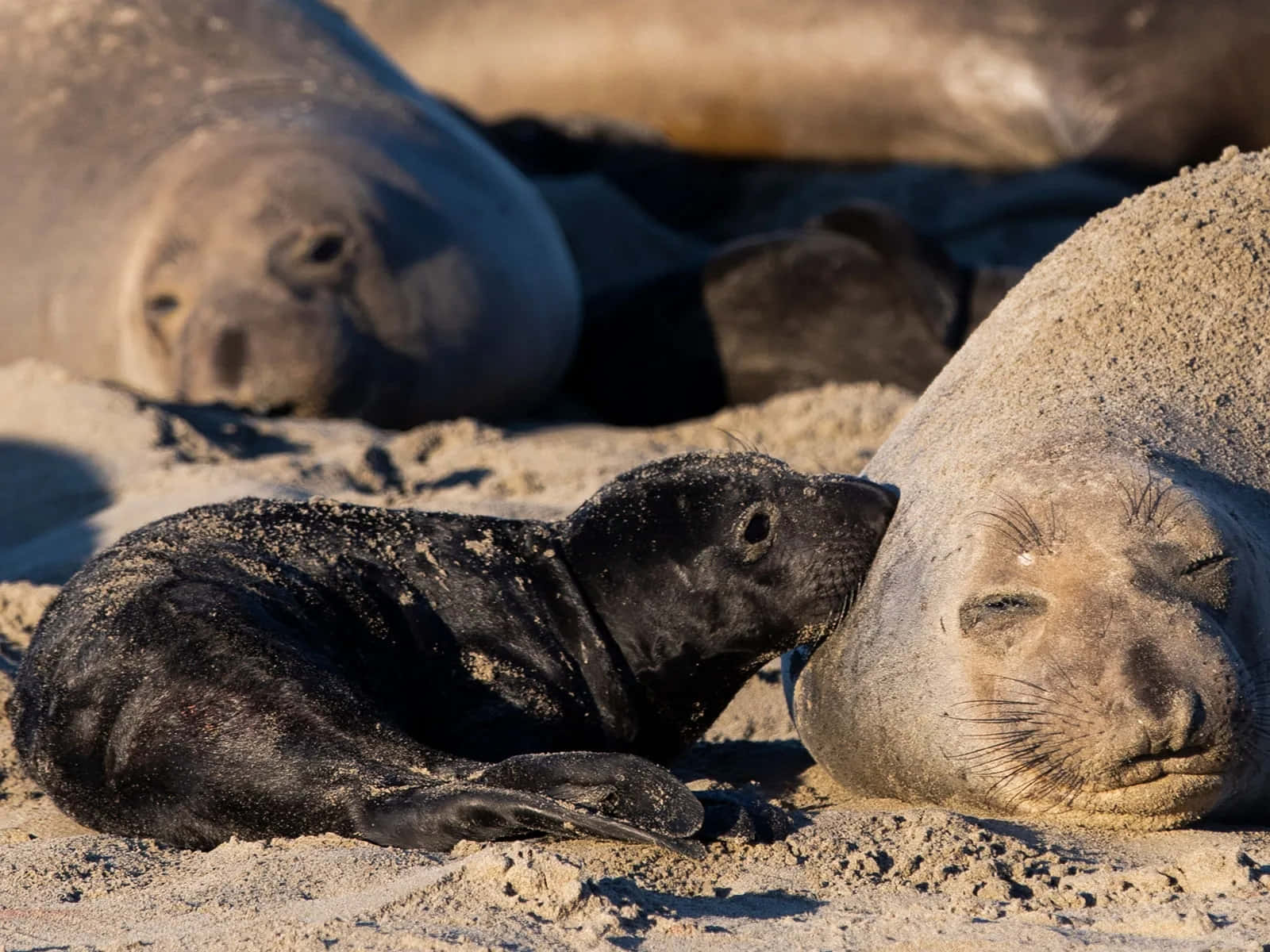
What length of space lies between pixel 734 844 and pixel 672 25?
24.9ft

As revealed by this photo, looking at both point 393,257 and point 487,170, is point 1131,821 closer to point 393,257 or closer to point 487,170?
point 393,257

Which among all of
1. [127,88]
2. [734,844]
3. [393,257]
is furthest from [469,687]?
[127,88]

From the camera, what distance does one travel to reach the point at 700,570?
376 centimetres

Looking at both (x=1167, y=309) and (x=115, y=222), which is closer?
(x=1167, y=309)

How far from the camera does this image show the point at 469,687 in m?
3.60

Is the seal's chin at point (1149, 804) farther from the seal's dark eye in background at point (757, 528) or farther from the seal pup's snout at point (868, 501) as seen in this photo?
the seal's dark eye in background at point (757, 528)

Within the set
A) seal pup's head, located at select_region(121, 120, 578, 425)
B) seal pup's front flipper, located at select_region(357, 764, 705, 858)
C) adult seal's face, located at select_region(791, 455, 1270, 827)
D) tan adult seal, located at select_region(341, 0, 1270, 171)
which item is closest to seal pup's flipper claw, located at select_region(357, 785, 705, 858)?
seal pup's front flipper, located at select_region(357, 764, 705, 858)

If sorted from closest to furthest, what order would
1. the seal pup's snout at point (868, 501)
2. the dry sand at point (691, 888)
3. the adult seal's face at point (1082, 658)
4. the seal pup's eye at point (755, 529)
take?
the dry sand at point (691, 888) < the adult seal's face at point (1082, 658) < the seal pup's snout at point (868, 501) < the seal pup's eye at point (755, 529)

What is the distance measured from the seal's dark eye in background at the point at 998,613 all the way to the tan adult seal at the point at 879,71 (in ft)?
19.8

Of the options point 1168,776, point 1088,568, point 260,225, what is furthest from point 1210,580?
point 260,225

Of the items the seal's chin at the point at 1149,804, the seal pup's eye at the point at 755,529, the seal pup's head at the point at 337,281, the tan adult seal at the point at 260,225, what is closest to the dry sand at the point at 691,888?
the seal's chin at the point at 1149,804

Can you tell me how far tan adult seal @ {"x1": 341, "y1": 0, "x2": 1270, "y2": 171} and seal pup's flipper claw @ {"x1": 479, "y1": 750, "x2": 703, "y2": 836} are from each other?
6.51 meters

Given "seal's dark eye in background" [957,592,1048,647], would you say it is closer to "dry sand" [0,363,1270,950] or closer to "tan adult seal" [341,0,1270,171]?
"dry sand" [0,363,1270,950]

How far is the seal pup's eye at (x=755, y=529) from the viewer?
374 centimetres
